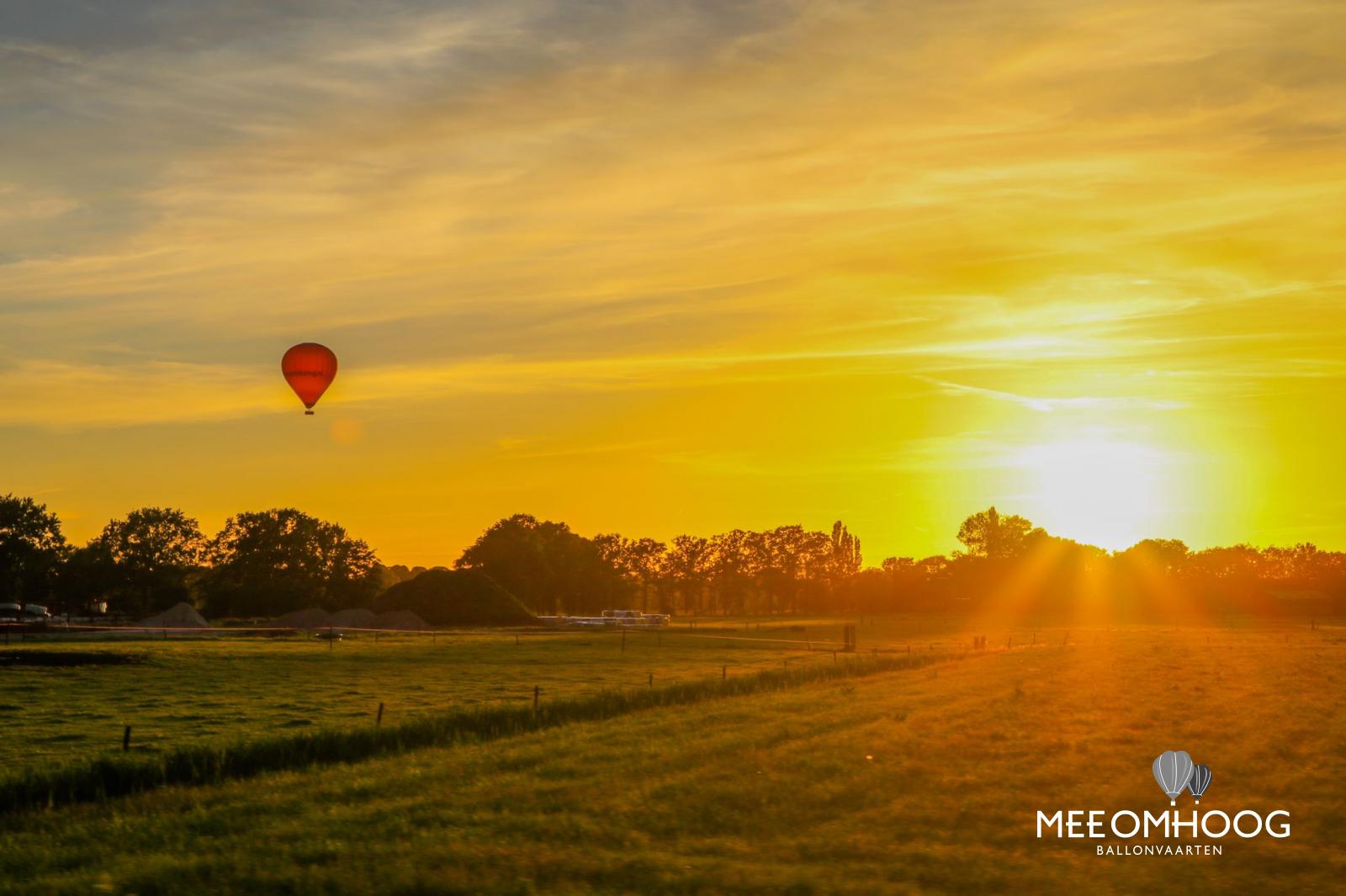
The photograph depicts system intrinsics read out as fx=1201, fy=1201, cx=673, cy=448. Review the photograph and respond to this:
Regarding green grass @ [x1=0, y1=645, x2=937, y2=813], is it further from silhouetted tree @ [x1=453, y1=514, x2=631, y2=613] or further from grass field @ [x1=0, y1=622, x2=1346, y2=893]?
silhouetted tree @ [x1=453, y1=514, x2=631, y2=613]

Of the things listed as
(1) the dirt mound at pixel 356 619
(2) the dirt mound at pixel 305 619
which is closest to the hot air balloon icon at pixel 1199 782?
(1) the dirt mound at pixel 356 619

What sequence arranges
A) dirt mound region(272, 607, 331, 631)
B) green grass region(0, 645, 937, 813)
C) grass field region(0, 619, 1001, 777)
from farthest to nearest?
dirt mound region(272, 607, 331, 631) → grass field region(0, 619, 1001, 777) → green grass region(0, 645, 937, 813)

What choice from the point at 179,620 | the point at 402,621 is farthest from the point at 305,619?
the point at 179,620

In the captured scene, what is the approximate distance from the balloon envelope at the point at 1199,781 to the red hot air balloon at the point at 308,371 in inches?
1414

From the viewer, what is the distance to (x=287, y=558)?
531 feet

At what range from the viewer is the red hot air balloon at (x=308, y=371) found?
49.2m

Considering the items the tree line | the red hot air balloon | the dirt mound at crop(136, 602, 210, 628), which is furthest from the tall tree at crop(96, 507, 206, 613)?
the red hot air balloon

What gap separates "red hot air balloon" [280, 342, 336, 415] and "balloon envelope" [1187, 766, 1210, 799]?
35926 mm

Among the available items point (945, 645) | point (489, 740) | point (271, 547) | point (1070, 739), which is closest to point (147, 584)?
point (271, 547)

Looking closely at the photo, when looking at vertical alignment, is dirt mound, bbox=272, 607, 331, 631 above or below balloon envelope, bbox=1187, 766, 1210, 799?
below

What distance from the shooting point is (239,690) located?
51625 millimetres

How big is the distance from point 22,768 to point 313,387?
75.0 ft

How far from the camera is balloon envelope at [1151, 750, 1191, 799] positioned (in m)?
24.1

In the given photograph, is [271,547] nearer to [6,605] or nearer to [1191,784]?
[6,605]
